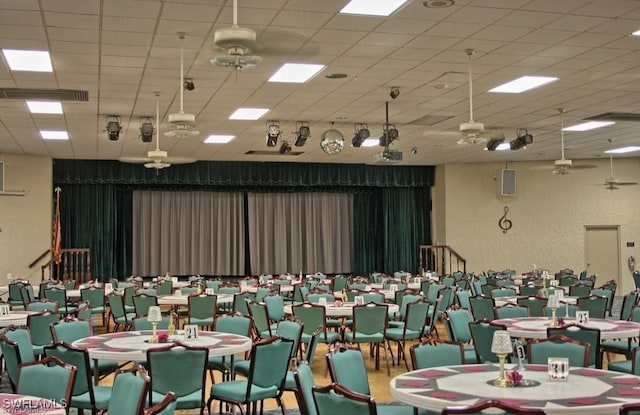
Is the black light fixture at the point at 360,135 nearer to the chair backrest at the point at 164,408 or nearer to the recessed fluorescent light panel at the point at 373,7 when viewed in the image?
the recessed fluorescent light panel at the point at 373,7

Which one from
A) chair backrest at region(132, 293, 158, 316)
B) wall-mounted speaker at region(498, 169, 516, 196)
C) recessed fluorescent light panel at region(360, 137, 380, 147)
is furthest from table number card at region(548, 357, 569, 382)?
wall-mounted speaker at region(498, 169, 516, 196)

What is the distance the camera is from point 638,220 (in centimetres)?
2181

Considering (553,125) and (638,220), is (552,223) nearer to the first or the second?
(638,220)

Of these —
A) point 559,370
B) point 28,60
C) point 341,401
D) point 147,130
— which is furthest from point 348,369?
point 147,130

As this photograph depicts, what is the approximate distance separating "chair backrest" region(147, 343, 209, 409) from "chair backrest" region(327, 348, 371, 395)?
3.72 ft

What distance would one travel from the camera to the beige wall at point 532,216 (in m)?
21.8

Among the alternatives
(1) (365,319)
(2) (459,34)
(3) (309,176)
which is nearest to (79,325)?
(1) (365,319)

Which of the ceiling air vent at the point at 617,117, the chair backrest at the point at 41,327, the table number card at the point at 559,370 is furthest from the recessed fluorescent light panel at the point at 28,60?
the ceiling air vent at the point at 617,117

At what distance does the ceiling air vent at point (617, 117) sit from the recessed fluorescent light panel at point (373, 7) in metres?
7.83

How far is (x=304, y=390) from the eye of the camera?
4719 millimetres

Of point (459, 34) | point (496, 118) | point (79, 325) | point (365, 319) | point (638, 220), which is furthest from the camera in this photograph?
point (638, 220)

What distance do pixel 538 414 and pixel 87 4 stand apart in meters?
5.62

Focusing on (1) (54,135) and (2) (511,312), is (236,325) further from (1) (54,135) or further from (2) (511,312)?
(1) (54,135)

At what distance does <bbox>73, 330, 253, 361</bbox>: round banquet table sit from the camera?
6.30 metres
